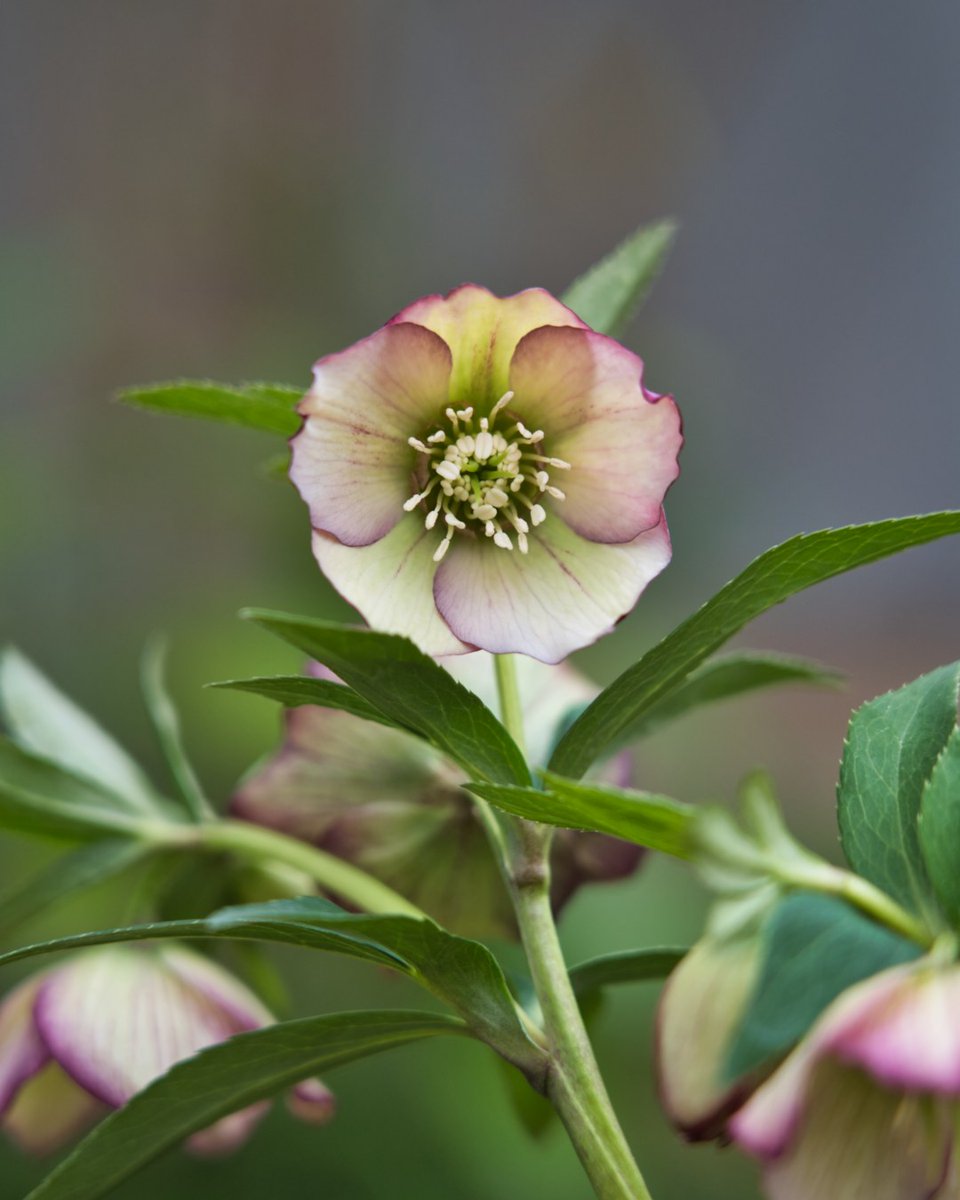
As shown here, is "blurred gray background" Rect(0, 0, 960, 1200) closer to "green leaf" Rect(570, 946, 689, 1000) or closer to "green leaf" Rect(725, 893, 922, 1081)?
"green leaf" Rect(570, 946, 689, 1000)

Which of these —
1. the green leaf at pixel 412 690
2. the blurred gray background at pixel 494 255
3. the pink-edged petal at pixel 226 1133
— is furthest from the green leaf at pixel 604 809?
the blurred gray background at pixel 494 255

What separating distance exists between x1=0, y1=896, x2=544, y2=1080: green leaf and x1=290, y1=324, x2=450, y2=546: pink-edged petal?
123 millimetres

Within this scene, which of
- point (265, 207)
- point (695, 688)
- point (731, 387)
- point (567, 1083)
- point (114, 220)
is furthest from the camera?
point (114, 220)

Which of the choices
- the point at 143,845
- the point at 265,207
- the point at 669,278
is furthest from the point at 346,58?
the point at 143,845

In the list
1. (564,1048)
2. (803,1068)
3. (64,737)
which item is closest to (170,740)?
(64,737)

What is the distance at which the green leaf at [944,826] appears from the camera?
0.33 meters

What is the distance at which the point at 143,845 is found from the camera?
561 mm

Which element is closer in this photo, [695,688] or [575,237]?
[695,688]

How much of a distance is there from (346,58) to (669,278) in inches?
37.9

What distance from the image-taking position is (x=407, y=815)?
54 centimetres

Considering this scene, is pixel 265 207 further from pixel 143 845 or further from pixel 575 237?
pixel 143 845

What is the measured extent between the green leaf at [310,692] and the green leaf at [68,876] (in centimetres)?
19

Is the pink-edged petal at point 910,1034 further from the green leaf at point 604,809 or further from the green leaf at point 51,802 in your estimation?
the green leaf at point 51,802

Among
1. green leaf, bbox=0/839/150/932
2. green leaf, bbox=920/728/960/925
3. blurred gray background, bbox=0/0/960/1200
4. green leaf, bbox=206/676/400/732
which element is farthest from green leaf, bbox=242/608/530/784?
blurred gray background, bbox=0/0/960/1200
